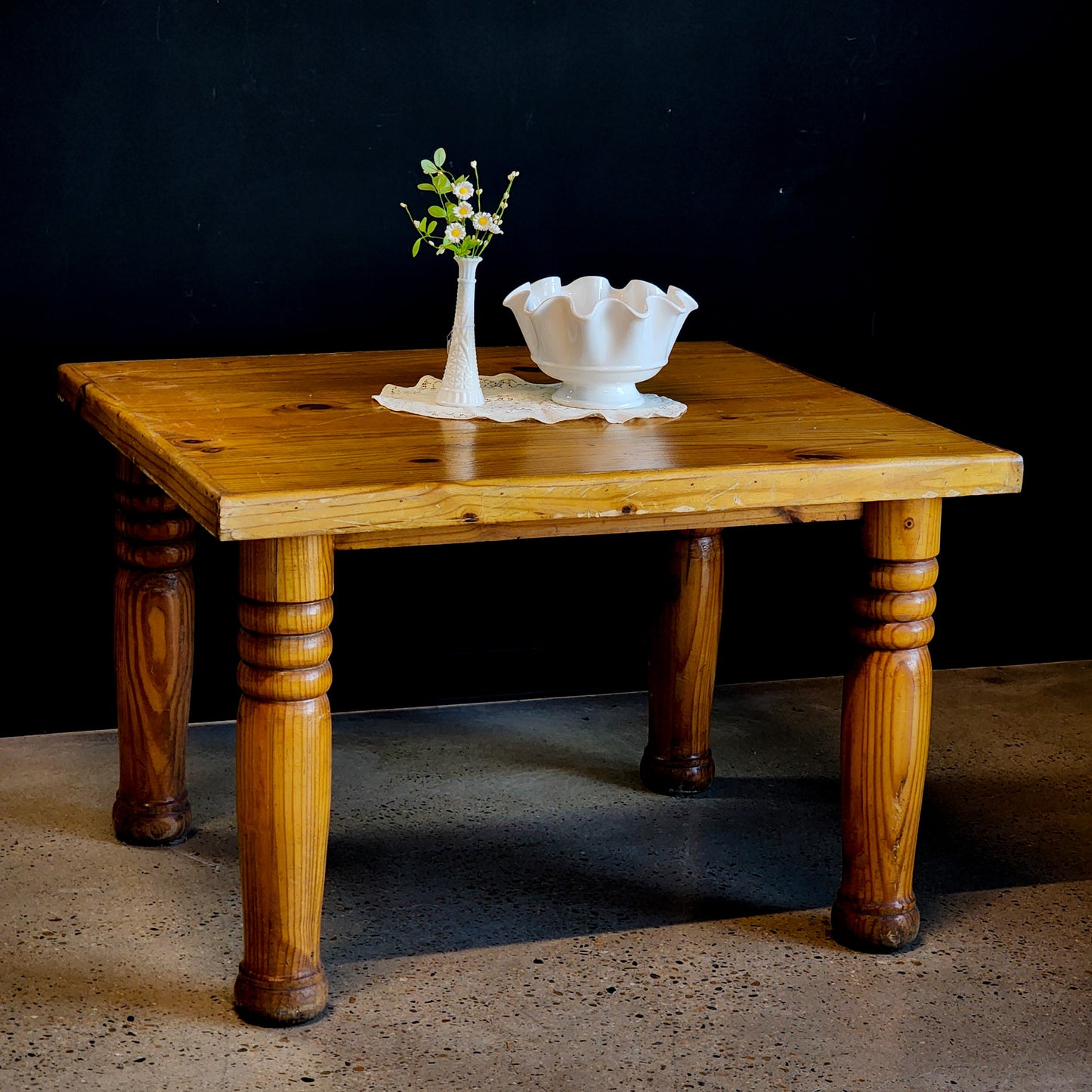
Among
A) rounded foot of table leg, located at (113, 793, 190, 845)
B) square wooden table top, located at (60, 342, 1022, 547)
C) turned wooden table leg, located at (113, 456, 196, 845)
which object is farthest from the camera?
rounded foot of table leg, located at (113, 793, 190, 845)

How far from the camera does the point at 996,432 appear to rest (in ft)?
10.8

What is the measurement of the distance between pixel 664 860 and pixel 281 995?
709 mm

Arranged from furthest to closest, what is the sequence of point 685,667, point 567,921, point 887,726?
point 685,667
point 567,921
point 887,726

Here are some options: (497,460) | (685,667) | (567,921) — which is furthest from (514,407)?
(567,921)

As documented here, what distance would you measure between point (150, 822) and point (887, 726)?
1.14 metres

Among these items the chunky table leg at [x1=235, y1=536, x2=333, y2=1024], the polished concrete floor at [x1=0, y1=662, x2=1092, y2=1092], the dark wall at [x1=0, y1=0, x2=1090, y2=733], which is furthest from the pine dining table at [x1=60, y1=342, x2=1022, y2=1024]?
the dark wall at [x1=0, y1=0, x2=1090, y2=733]

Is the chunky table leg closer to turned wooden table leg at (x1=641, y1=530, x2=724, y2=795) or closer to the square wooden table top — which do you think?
the square wooden table top

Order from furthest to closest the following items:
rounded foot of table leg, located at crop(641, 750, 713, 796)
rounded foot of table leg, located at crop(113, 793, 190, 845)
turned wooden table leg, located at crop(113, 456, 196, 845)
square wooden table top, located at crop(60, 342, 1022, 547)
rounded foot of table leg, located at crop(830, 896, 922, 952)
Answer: rounded foot of table leg, located at crop(641, 750, 713, 796) < rounded foot of table leg, located at crop(113, 793, 190, 845) < turned wooden table leg, located at crop(113, 456, 196, 845) < rounded foot of table leg, located at crop(830, 896, 922, 952) < square wooden table top, located at crop(60, 342, 1022, 547)

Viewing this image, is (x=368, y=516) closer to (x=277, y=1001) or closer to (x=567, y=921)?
(x=277, y=1001)

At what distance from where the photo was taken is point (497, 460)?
6.69 ft

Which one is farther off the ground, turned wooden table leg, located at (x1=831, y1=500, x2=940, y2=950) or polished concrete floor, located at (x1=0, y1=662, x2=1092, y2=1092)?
turned wooden table leg, located at (x1=831, y1=500, x2=940, y2=950)

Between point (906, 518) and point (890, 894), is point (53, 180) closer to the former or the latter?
point (906, 518)

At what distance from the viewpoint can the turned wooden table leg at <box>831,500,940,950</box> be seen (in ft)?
7.02

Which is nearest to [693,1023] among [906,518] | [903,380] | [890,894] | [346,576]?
[890,894]
